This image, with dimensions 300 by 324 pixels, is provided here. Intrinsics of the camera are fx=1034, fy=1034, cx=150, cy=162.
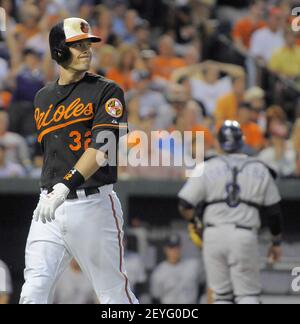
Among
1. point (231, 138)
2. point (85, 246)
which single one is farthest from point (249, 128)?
point (85, 246)

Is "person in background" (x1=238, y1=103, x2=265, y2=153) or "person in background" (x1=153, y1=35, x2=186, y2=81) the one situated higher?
"person in background" (x1=153, y1=35, x2=186, y2=81)

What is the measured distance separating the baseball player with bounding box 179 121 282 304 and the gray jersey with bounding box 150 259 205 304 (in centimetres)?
216

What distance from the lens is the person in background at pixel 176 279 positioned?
1006 centimetres

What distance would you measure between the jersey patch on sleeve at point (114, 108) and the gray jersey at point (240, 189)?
7.33ft

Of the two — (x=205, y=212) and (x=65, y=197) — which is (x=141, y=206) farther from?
(x=65, y=197)

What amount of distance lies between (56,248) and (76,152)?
544 millimetres

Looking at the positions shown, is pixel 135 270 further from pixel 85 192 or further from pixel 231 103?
pixel 85 192

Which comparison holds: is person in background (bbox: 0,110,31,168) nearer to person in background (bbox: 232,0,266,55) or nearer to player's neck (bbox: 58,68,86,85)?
person in background (bbox: 232,0,266,55)

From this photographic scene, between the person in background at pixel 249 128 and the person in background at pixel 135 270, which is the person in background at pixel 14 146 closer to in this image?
the person in background at pixel 135 270

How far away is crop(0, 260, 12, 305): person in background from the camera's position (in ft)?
31.1

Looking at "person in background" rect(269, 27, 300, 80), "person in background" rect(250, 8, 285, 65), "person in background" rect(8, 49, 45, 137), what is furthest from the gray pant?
"person in background" rect(250, 8, 285, 65)

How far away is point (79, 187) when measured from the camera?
5672 mm

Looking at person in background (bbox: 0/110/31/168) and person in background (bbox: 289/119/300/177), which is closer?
person in background (bbox: 0/110/31/168)

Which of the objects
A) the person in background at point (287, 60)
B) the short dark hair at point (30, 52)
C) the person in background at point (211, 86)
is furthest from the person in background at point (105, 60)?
the person in background at point (287, 60)
